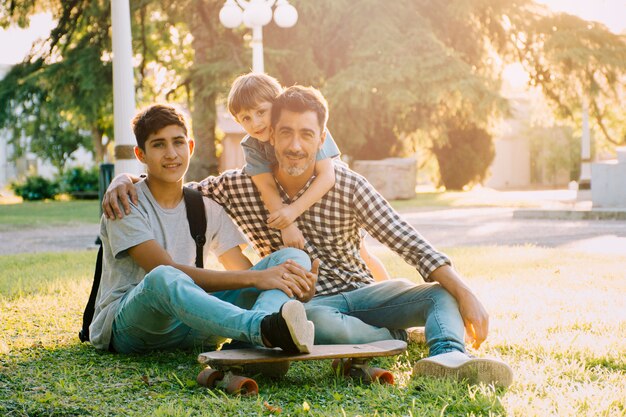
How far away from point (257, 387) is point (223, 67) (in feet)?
54.3

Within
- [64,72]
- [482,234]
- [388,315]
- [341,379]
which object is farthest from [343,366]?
[64,72]

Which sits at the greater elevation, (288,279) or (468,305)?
(288,279)

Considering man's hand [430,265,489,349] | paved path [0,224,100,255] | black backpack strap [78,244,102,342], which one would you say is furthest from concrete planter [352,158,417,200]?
man's hand [430,265,489,349]

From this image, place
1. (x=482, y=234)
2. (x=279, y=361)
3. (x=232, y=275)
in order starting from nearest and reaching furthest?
(x=279, y=361)
(x=232, y=275)
(x=482, y=234)

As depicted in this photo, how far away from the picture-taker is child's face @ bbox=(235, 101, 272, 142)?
4.32 metres

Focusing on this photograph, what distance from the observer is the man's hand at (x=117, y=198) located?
363 cm

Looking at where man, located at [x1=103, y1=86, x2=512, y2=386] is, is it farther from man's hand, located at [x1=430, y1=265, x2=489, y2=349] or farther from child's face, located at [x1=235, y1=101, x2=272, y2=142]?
child's face, located at [x1=235, y1=101, x2=272, y2=142]

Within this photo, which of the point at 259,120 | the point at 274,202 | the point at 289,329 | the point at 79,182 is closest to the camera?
the point at 289,329

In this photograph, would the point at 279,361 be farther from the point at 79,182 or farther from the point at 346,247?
the point at 79,182

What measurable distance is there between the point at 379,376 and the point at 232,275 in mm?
776

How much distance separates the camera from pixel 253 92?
14.5ft

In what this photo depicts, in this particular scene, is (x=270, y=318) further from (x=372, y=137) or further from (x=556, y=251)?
(x=372, y=137)

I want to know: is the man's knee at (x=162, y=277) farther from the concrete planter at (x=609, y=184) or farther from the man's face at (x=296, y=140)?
the concrete planter at (x=609, y=184)

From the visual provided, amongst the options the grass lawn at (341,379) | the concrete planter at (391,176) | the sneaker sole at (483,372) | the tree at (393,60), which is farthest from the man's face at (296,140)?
the concrete planter at (391,176)
